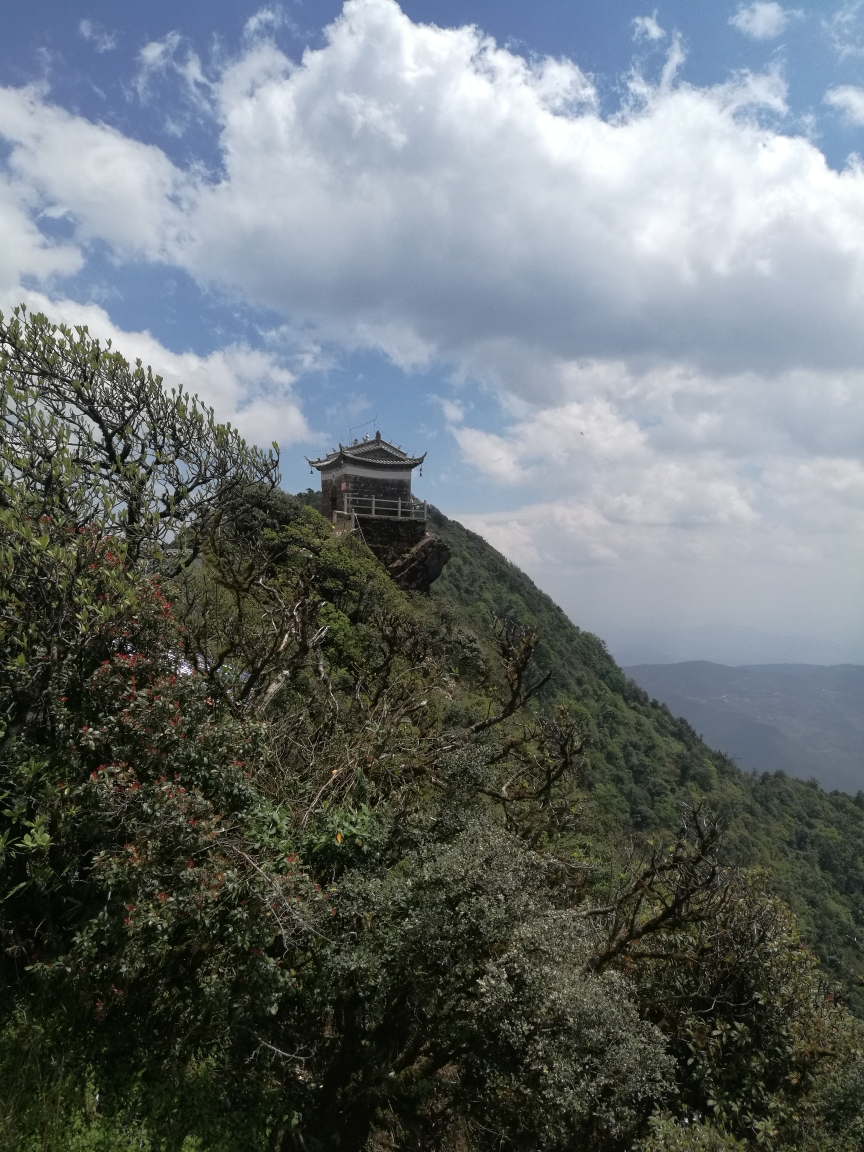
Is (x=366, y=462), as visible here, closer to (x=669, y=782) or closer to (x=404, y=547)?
(x=404, y=547)

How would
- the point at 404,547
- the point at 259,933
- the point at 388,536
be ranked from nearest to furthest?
the point at 259,933 → the point at 388,536 → the point at 404,547

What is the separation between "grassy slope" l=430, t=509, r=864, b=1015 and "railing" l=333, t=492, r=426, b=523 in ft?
19.5

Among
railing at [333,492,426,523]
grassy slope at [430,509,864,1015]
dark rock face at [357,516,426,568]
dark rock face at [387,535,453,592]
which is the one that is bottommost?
grassy slope at [430,509,864,1015]

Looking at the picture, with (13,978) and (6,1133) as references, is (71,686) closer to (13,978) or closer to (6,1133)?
(13,978)

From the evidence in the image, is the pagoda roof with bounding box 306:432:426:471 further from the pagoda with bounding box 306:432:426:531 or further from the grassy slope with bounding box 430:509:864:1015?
the grassy slope with bounding box 430:509:864:1015

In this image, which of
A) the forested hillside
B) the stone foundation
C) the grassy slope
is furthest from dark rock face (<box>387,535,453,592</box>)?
the forested hillside

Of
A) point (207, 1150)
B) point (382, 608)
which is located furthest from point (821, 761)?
point (207, 1150)

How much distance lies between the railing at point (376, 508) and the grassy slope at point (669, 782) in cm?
593

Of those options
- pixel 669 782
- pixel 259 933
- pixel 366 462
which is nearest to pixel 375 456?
pixel 366 462

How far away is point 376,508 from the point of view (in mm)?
24641

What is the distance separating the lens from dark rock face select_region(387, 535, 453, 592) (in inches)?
950

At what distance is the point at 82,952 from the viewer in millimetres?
4234

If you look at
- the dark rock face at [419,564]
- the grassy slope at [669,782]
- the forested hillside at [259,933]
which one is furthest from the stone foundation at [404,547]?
the forested hillside at [259,933]

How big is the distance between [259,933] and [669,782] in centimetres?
4127
